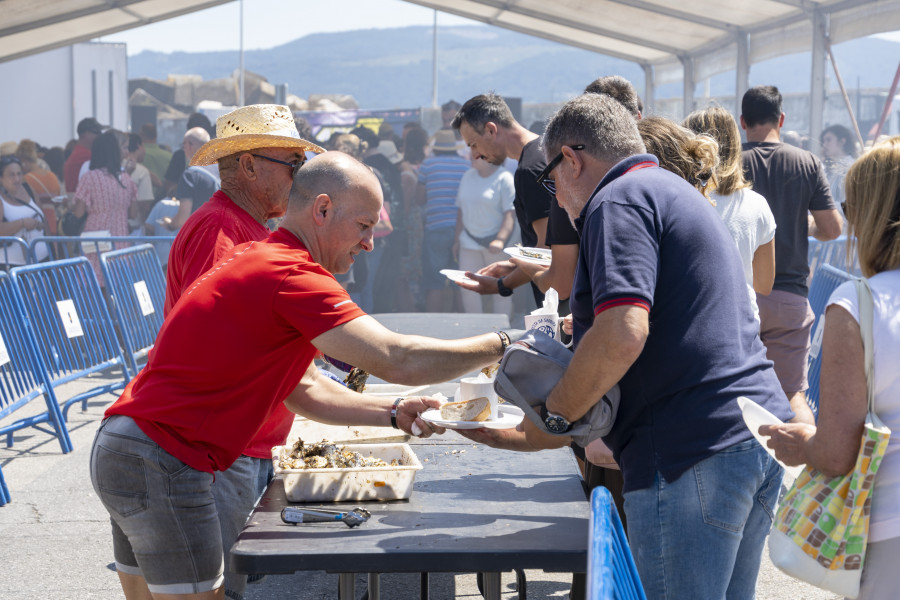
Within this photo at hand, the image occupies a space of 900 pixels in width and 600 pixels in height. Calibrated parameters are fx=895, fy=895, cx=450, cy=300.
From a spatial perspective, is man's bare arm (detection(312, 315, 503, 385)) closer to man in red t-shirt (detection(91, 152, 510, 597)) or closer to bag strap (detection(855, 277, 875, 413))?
man in red t-shirt (detection(91, 152, 510, 597))

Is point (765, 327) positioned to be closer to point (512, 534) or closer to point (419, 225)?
point (512, 534)

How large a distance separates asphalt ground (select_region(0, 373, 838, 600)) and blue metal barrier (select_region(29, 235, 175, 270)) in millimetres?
3509

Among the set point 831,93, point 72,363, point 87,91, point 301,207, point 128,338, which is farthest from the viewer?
point 87,91

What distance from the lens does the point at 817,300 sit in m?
6.27

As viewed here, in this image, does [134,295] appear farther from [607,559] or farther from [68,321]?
[607,559]

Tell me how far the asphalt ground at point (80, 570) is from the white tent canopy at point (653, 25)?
5509 millimetres

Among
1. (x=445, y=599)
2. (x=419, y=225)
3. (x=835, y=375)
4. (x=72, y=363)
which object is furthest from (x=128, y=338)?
(x=835, y=375)

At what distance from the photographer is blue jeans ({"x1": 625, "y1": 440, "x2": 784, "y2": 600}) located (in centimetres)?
209

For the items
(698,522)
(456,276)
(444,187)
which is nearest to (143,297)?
(444,187)

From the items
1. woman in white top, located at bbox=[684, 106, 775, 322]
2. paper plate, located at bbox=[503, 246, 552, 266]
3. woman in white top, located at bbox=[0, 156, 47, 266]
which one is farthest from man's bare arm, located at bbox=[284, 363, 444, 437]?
woman in white top, located at bbox=[0, 156, 47, 266]

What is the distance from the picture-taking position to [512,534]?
7.26ft

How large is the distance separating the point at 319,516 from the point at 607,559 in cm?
107

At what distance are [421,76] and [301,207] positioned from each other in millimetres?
175010

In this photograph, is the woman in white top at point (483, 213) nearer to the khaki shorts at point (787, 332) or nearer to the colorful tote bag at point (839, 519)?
the khaki shorts at point (787, 332)
